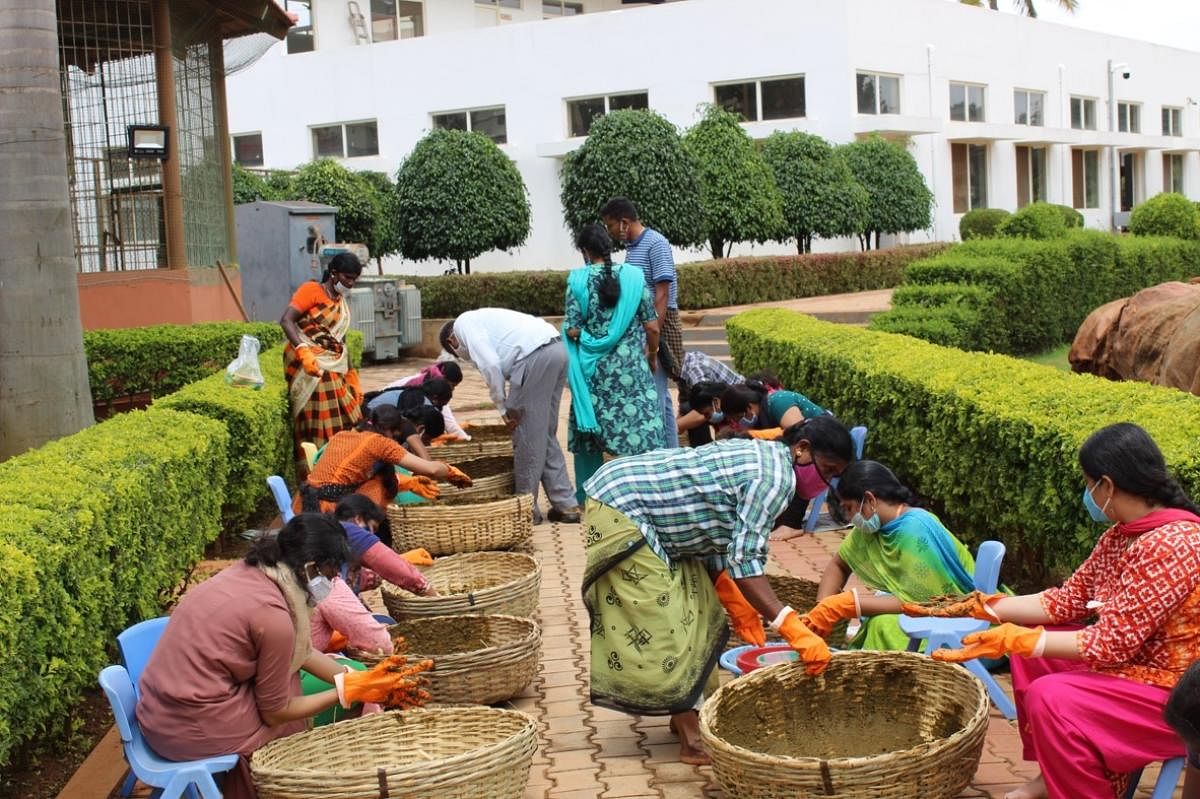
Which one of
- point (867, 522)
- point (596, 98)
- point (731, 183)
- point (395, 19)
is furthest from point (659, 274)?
point (395, 19)

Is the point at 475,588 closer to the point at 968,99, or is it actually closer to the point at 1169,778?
the point at 1169,778

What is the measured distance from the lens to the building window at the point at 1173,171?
4106cm

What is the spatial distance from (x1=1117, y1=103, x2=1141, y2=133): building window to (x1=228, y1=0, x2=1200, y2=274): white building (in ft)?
5.92

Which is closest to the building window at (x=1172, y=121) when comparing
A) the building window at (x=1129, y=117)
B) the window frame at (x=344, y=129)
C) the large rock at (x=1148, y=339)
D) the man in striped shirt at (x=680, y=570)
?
the building window at (x=1129, y=117)

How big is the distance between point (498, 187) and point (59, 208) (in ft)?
59.1

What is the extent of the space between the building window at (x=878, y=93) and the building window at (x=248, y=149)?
1410cm

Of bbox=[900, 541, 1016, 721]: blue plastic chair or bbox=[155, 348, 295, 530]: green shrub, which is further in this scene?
bbox=[155, 348, 295, 530]: green shrub

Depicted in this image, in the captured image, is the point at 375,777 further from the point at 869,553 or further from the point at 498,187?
the point at 498,187

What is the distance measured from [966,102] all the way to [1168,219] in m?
11.3

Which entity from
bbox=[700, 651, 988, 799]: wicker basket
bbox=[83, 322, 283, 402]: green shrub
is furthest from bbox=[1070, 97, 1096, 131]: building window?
bbox=[700, 651, 988, 799]: wicker basket

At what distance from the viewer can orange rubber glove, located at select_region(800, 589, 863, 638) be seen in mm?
4656

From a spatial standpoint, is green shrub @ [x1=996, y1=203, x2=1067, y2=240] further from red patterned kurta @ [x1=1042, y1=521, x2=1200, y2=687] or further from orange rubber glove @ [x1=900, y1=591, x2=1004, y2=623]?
red patterned kurta @ [x1=1042, y1=521, x2=1200, y2=687]

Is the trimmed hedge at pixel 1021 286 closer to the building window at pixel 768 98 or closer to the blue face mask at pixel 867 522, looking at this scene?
the blue face mask at pixel 867 522

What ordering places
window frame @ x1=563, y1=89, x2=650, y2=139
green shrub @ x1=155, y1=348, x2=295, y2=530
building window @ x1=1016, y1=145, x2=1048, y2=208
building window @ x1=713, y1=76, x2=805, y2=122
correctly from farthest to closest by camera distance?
building window @ x1=1016, y1=145, x2=1048, y2=208, window frame @ x1=563, y1=89, x2=650, y2=139, building window @ x1=713, y1=76, x2=805, y2=122, green shrub @ x1=155, y1=348, x2=295, y2=530
